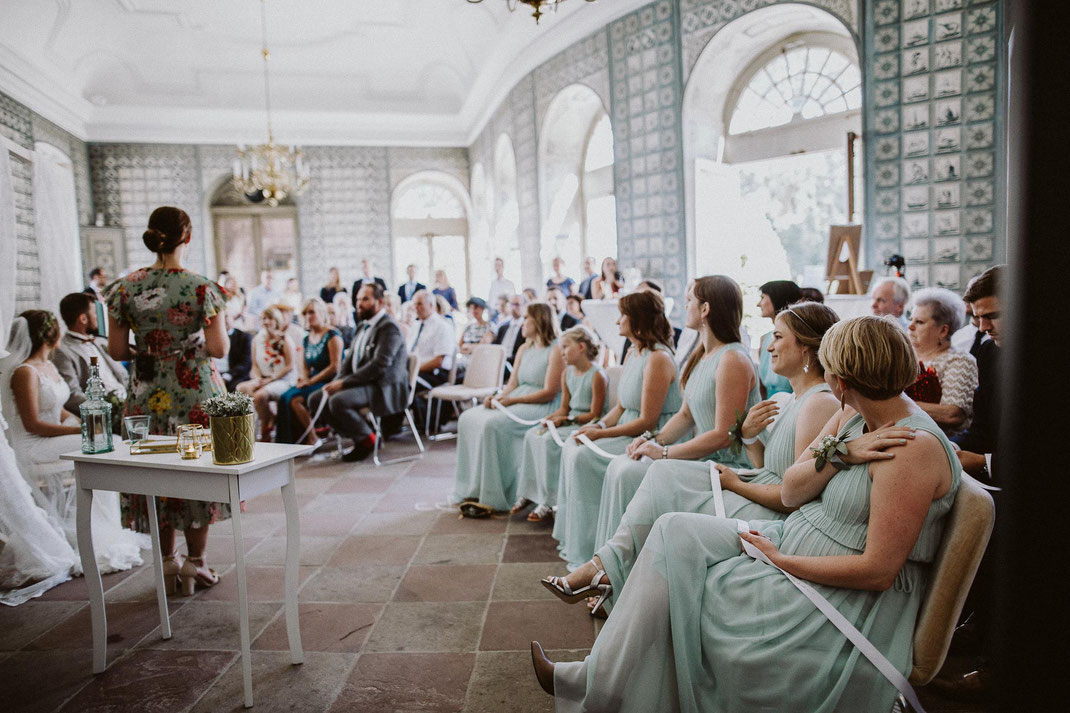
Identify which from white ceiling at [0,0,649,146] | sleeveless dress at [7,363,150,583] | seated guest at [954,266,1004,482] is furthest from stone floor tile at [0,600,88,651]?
white ceiling at [0,0,649,146]

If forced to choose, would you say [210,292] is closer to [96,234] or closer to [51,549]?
[51,549]

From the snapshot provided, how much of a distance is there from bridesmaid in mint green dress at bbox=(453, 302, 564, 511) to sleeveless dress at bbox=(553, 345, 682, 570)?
828 millimetres

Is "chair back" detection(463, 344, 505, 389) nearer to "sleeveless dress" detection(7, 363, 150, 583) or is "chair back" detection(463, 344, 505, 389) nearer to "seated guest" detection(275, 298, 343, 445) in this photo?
"seated guest" detection(275, 298, 343, 445)

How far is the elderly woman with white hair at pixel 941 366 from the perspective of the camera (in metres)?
2.95

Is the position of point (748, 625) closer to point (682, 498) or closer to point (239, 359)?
point (682, 498)

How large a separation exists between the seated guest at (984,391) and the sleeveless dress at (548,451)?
1871mm

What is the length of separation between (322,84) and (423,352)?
8456 millimetres

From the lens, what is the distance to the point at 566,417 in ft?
14.0

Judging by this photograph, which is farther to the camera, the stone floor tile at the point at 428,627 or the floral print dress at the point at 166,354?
the floral print dress at the point at 166,354

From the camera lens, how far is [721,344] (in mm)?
3049

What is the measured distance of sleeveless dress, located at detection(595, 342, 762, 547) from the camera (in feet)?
9.71

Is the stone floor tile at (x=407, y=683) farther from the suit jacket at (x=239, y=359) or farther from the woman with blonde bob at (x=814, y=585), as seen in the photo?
the suit jacket at (x=239, y=359)

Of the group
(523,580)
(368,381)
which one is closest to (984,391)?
(523,580)

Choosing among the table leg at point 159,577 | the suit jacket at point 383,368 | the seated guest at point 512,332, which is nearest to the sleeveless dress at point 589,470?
the table leg at point 159,577
